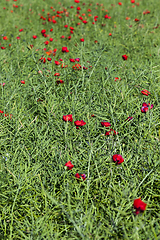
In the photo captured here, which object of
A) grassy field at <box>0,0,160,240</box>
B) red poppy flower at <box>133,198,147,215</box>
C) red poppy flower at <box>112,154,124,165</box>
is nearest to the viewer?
red poppy flower at <box>133,198,147,215</box>

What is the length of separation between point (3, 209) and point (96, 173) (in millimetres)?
579

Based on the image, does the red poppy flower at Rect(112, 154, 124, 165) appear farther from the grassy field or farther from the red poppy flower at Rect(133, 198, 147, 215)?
the red poppy flower at Rect(133, 198, 147, 215)

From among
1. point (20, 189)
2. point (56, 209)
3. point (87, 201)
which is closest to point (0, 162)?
point (20, 189)

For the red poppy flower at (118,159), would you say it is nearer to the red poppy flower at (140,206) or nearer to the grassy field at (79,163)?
the grassy field at (79,163)

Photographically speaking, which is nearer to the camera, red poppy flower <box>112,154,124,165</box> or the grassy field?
the grassy field

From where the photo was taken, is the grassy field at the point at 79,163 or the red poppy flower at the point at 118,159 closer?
the grassy field at the point at 79,163

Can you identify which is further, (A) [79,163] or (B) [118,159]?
(A) [79,163]

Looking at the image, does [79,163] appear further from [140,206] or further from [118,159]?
[140,206]

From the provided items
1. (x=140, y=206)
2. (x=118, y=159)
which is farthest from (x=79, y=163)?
(x=140, y=206)

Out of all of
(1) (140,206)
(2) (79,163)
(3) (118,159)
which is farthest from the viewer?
(2) (79,163)

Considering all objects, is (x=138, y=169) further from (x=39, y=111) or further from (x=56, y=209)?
(x=39, y=111)

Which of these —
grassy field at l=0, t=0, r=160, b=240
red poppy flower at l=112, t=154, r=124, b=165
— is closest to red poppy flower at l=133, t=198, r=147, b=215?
grassy field at l=0, t=0, r=160, b=240

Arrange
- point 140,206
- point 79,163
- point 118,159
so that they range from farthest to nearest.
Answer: point 79,163
point 118,159
point 140,206

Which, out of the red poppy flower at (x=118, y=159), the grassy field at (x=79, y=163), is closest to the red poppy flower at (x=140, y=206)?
the grassy field at (x=79, y=163)
